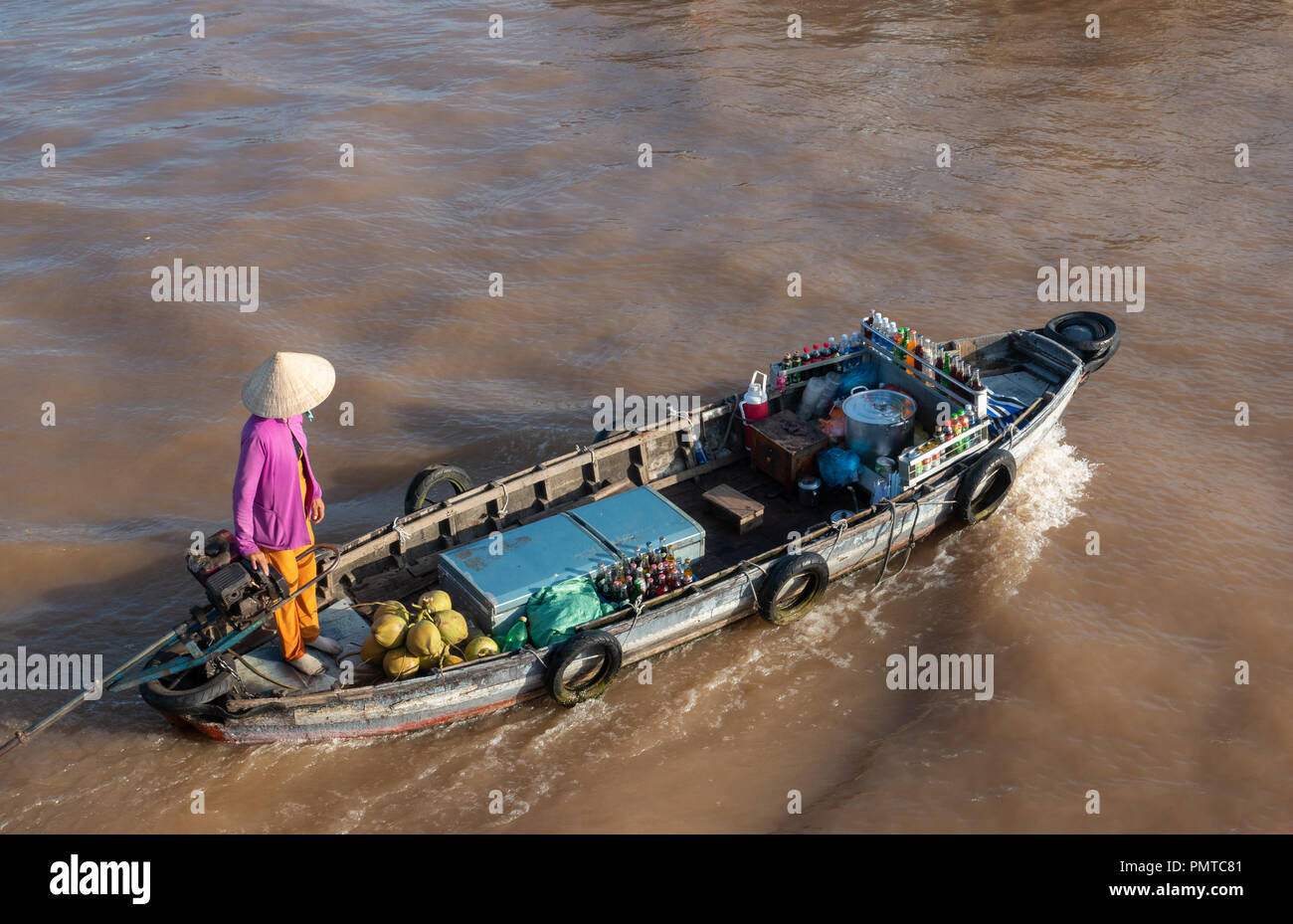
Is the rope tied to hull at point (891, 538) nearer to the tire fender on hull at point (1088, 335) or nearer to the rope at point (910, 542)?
the rope at point (910, 542)

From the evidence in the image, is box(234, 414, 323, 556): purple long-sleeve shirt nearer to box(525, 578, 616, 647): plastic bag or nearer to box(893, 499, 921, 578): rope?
box(525, 578, 616, 647): plastic bag

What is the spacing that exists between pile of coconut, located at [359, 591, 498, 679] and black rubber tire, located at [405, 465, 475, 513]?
171cm

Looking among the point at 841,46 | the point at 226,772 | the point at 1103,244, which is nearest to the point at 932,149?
the point at 1103,244

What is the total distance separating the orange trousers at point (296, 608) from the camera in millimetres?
9123

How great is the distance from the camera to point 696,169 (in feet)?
68.5

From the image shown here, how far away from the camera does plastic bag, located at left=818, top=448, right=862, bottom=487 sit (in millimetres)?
11695

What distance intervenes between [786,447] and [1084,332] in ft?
14.4

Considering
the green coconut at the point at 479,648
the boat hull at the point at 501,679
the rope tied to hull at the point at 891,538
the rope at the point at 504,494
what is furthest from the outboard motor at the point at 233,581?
the rope tied to hull at the point at 891,538

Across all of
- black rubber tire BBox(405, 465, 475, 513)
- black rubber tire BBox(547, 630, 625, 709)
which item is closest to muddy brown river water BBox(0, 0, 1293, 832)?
black rubber tire BBox(547, 630, 625, 709)

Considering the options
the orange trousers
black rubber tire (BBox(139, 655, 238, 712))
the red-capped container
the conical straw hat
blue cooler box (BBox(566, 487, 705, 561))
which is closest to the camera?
the conical straw hat

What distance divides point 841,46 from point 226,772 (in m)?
22.1

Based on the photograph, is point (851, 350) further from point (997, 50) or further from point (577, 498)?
point (997, 50)
